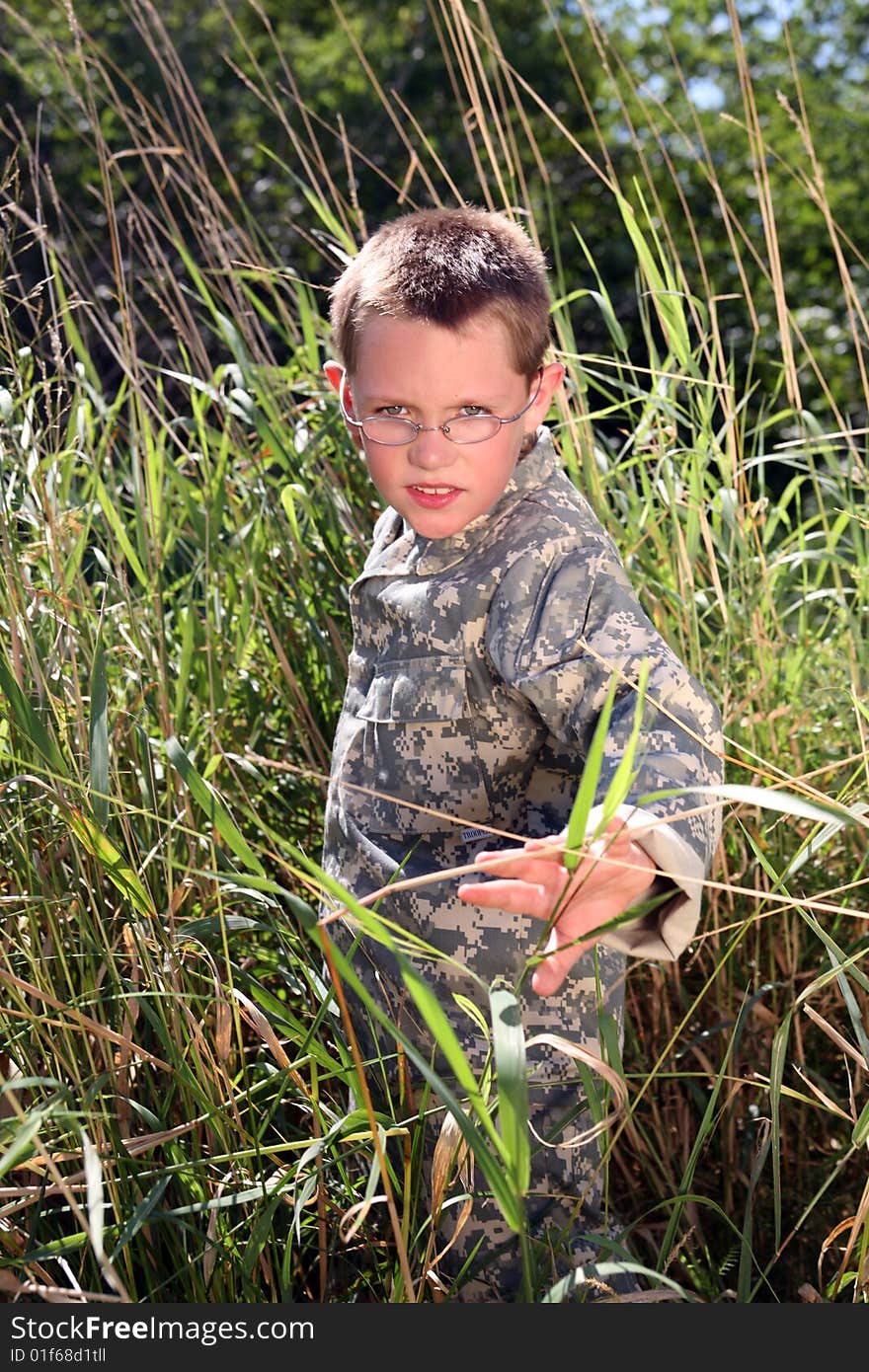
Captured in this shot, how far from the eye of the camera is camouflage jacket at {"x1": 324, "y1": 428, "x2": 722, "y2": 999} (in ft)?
4.23

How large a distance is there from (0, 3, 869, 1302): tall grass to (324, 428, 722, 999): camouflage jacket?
11cm

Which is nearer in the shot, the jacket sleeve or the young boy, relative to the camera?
the jacket sleeve

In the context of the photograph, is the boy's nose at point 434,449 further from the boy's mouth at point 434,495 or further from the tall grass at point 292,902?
the tall grass at point 292,902

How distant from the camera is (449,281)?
1350mm

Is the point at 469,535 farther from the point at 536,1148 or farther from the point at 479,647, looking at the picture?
the point at 536,1148

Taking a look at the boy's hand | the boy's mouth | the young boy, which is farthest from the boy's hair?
the boy's hand

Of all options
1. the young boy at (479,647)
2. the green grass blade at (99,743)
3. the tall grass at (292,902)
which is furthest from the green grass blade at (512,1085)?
the green grass blade at (99,743)

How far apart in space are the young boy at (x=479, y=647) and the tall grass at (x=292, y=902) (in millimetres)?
85

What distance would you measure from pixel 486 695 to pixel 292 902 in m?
0.45

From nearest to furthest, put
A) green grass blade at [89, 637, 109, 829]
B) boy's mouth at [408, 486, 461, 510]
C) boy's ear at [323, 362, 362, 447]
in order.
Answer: green grass blade at [89, 637, 109, 829], boy's mouth at [408, 486, 461, 510], boy's ear at [323, 362, 362, 447]

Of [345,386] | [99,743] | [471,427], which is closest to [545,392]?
[471,427]

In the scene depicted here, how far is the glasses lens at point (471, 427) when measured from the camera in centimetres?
135

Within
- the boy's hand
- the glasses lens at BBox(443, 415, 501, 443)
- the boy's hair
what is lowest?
the boy's hand

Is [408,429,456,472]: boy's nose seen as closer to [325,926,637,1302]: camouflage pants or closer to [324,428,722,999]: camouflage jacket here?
[324,428,722,999]: camouflage jacket
